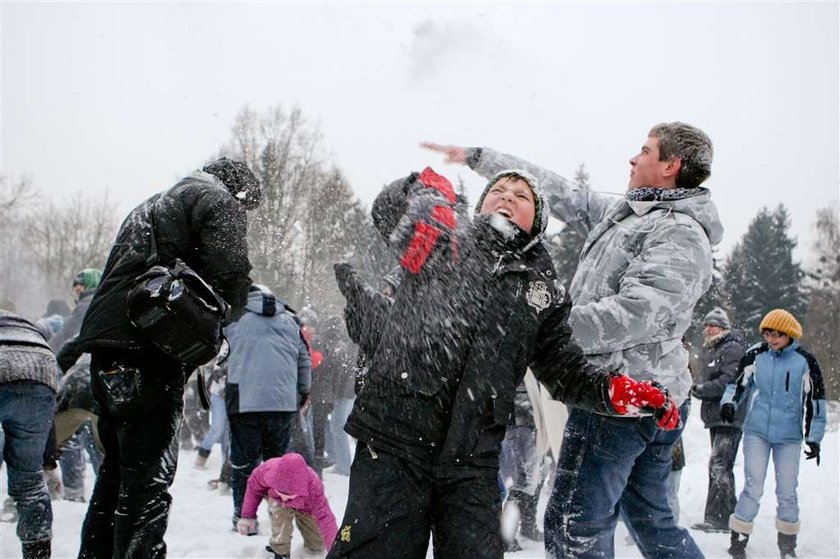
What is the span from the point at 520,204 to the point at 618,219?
0.63 m

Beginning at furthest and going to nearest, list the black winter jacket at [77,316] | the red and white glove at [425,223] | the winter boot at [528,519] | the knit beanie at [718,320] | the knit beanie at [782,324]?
the knit beanie at [718,320]
the black winter jacket at [77,316]
the knit beanie at [782,324]
the winter boot at [528,519]
the red and white glove at [425,223]

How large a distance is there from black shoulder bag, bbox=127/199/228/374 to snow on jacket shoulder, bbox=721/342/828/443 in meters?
5.28

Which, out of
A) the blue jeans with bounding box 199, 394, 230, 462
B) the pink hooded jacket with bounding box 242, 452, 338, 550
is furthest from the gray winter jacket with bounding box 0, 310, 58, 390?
the blue jeans with bounding box 199, 394, 230, 462

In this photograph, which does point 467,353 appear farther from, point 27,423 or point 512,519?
point 512,519

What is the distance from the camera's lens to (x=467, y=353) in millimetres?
2445

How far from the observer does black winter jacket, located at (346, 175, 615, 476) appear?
2357 millimetres

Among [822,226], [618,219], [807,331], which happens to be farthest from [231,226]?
[822,226]

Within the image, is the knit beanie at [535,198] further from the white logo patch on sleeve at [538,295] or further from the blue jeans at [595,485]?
the blue jeans at [595,485]

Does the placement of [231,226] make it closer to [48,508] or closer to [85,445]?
[48,508]

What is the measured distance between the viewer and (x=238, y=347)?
639 centimetres

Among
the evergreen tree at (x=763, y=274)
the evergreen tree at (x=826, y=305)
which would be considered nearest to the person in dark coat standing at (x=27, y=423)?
the evergreen tree at (x=826, y=305)

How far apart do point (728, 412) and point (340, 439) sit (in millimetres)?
5083

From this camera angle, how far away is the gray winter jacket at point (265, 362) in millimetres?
6008

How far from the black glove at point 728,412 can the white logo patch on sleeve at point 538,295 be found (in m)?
5.09
